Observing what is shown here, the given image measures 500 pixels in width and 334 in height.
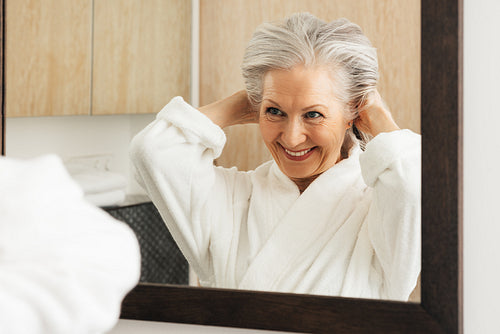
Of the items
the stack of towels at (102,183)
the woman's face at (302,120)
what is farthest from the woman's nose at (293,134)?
the stack of towels at (102,183)

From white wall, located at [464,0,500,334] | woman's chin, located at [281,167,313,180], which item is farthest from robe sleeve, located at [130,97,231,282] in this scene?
white wall, located at [464,0,500,334]

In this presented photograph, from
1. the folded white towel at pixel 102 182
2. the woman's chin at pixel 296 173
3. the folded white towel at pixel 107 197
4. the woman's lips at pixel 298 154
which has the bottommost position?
the folded white towel at pixel 107 197

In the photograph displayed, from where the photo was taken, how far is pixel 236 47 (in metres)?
0.84

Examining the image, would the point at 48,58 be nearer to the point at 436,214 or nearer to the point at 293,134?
the point at 293,134

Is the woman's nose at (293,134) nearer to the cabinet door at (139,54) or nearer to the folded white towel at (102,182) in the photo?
the cabinet door at (139,54)

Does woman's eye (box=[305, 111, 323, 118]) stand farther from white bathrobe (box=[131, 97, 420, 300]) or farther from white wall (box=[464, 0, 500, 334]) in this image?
white wall (box=[464, 0, 500, 334])

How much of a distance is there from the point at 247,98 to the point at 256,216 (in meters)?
0.18

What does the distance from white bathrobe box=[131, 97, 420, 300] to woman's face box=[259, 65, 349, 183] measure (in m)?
0.02

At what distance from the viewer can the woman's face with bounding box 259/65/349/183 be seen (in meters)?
0.80

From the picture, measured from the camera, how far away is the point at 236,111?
838 mm

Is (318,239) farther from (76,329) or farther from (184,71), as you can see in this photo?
(76,329)

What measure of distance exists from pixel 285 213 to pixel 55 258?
22.5 inches

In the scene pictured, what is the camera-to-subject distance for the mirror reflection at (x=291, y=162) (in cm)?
77

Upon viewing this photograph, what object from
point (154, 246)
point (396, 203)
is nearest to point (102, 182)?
point (154, 246)
